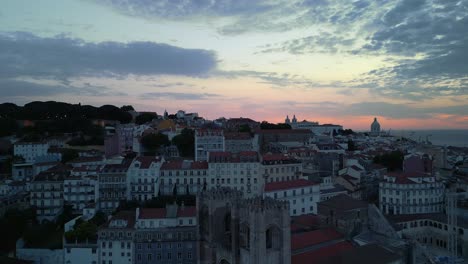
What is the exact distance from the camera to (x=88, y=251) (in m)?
42.5

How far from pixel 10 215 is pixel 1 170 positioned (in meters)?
22.4

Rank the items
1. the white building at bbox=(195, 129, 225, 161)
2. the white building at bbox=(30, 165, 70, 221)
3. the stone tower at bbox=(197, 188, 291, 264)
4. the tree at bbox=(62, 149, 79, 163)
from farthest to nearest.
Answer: the white building at bbox=(195, 129, 225, 161) < the tree at bbox=(62, 149, 79, 163) < the white building at bbox=(30, 165, 70, 221) < the stone tower at bbox=(197, 188, 291, 264)

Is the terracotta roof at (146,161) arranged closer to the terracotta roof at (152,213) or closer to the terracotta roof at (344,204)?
the terracotta roof at (152,213)

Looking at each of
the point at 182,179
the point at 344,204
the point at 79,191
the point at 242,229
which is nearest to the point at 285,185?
the point at 344,204

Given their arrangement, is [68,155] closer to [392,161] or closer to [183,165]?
[183,165]

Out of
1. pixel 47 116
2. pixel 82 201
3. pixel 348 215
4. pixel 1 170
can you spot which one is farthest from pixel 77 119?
pixel 348 215

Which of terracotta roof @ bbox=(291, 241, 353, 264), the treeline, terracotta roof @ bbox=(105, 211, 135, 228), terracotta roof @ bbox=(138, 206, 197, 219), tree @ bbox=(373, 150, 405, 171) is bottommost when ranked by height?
terracotta roof @ bbox=(105, 211, 135, 228)

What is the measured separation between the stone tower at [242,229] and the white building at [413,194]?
31608mm

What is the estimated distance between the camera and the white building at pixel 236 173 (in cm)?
5641

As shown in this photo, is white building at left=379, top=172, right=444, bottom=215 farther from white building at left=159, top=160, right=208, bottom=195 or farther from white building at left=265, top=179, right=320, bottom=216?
white building at left=159, top=160, right=208, bottom=195

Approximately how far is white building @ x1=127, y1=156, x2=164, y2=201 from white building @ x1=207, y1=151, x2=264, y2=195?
25.4 feet

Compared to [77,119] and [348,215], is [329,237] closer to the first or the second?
[348,215]

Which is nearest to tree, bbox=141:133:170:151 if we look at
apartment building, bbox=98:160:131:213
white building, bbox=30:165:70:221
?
→ apartment building, bbox=98:160:131:213

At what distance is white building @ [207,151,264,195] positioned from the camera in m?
56.4
